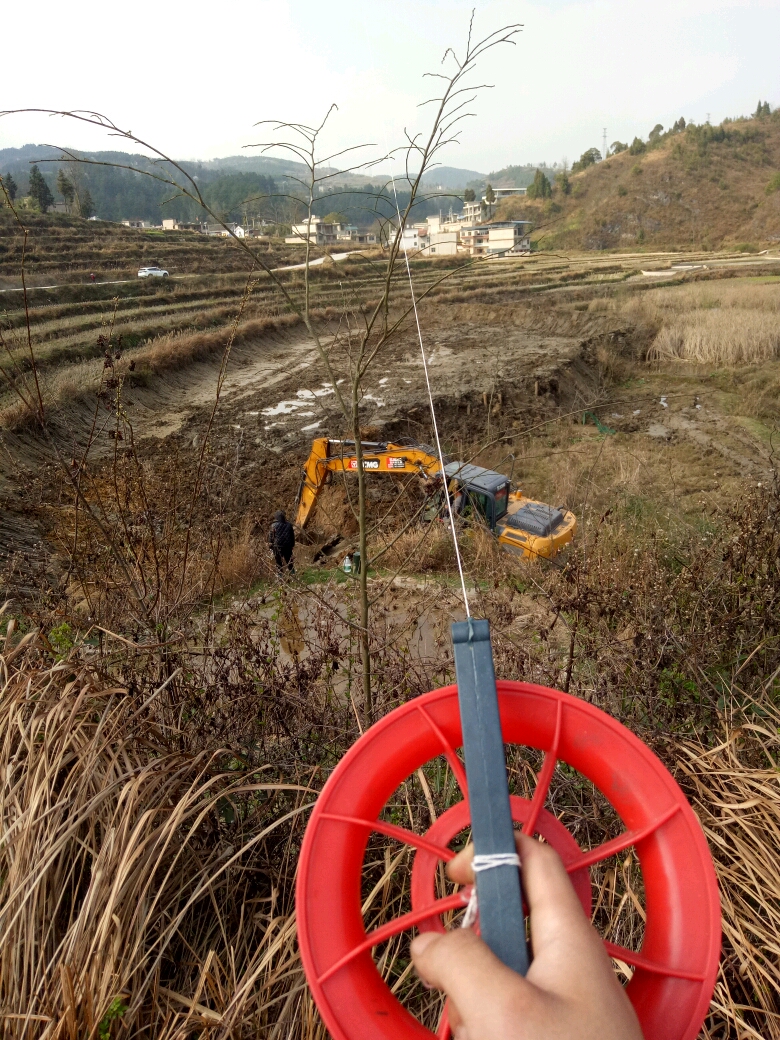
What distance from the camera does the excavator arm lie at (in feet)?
29.4

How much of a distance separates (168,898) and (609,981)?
1.46m

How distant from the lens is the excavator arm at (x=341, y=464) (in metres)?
8.96

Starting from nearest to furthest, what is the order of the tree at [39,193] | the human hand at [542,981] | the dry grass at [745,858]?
the human hand at [542,981], the dry grass at [745,858], the tree at [39,193]

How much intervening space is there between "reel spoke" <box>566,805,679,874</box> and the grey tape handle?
29 centimetres

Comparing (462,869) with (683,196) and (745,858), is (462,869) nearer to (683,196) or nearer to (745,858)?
(745,858)

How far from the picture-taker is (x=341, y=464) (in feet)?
29.4

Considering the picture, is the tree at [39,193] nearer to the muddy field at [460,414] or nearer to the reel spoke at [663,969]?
the muddy field at [460,414]

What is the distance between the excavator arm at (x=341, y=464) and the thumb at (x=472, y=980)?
765 cm

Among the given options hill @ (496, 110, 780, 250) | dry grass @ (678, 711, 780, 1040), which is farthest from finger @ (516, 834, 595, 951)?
hill @ (496, 110, 780, 250)

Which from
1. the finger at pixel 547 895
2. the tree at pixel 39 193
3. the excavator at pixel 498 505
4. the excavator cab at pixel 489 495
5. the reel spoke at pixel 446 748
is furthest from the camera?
the tree at pixel 39 193

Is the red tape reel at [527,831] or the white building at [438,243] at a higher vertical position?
the white building at [438,243]

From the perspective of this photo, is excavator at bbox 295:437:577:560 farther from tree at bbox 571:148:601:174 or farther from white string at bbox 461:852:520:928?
tree at bbox 571:148:601:174

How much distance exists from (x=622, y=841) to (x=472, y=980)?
0.52 m

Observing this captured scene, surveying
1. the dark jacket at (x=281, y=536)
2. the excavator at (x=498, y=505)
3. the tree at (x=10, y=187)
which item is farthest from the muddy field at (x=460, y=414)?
the tree at (x=10, y=187)
